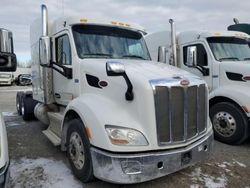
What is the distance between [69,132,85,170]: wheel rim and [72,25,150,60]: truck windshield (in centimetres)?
142

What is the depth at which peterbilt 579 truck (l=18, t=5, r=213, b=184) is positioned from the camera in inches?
122

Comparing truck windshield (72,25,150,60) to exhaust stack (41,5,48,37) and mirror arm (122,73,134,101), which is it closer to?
exhaust stack (41,5,48,37)

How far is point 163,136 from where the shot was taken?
3.29m

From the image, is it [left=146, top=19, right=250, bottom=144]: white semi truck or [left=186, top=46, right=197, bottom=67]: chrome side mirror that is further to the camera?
[left=186, top=46, right=197, bottom=67]: chrome side mirror

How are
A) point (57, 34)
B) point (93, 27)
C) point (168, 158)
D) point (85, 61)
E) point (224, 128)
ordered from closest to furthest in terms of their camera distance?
point (168, 158) < point (85, 61) < point (93, 27) < point (57, 34) < point (224, 128)

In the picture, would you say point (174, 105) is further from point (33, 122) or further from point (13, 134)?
point (33, 122)

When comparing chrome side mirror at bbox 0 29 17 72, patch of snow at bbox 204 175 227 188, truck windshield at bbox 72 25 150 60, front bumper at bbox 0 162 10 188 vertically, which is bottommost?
patch of snow at bbox 204 175 227 188

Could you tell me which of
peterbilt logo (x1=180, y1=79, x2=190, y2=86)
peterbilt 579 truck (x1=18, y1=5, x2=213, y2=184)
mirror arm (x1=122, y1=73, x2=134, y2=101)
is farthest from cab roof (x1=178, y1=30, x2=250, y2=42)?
mirror arm (x1=122, y1=73, x2=134, y2=101)

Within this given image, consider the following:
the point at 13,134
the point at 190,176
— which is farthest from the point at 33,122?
the point at 190,176

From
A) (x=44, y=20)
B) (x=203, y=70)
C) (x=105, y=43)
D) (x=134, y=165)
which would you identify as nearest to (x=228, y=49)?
(x=203, y=70)

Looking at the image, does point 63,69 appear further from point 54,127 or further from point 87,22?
point 54,127

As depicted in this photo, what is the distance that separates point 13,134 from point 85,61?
11.6 feet

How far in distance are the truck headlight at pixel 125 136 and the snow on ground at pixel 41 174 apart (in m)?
1.02

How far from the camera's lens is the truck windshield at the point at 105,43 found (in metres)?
4.45
